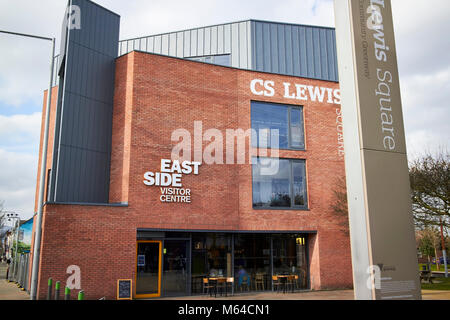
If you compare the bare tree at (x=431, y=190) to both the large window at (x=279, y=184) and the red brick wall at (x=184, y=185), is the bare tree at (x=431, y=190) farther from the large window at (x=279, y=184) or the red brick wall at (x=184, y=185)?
the large window at (x=279, y=184)

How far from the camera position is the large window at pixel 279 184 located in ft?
63.4

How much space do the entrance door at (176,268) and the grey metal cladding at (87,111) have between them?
371 cm

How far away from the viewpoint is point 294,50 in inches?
1106

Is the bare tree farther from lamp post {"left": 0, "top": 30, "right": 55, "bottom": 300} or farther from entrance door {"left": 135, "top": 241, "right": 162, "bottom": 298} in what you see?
lamp post {"left": 0, "top": 30, "right": 55, "bottom": 300}

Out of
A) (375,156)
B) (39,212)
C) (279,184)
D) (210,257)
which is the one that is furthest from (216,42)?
(375,156)

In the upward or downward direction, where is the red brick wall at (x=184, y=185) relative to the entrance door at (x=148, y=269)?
upward

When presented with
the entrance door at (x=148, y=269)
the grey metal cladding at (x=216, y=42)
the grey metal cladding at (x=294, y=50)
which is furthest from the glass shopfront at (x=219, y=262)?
the grey metal cladding at (x=216, y=42)

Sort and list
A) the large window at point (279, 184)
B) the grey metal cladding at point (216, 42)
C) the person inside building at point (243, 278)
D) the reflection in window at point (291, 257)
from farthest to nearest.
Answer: the grey metal cladding at point (216, 42) → the reflection in window at point (291, 257) → the large window at point (279, 184) → the person inside building at point (243, 278)

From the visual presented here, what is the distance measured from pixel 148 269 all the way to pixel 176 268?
4.03 feet

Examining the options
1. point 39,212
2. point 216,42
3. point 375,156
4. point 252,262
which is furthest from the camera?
point 216,42

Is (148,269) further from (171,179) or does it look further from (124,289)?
(171,179)

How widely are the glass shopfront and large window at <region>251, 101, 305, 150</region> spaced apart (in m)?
4.39

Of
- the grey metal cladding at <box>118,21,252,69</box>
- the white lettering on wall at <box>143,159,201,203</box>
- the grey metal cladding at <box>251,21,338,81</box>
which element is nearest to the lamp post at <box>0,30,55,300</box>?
the white lettering on wall at <box>143,159,201,203</box>

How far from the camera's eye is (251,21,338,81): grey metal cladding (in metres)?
27.4
